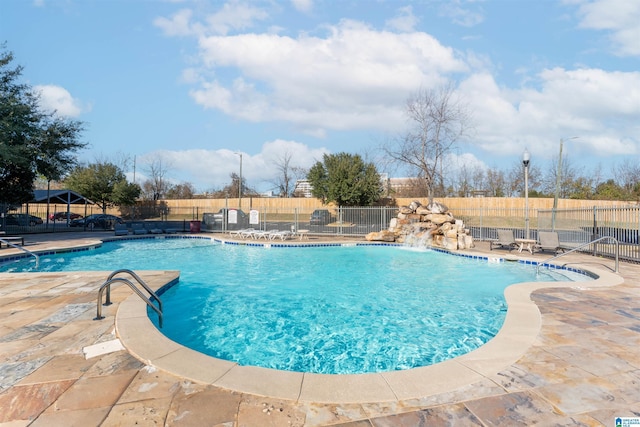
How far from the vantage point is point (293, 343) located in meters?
4.61

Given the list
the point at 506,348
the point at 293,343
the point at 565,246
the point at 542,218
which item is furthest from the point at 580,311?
the point at 542,218

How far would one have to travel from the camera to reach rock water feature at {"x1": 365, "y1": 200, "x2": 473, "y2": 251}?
43.4 feet

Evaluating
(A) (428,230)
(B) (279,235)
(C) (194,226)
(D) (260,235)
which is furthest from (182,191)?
(A) (428,230)

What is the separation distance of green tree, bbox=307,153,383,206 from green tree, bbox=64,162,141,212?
18.6 m

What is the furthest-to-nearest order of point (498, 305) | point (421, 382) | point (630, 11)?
point (630, 11) → point (498, 305) → point (421, 382)

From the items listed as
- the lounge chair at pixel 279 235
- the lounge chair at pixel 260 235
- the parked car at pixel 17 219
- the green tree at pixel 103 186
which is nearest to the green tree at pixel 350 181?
the lounge chair at pixel 279 235

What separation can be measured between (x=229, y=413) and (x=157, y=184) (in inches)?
1995

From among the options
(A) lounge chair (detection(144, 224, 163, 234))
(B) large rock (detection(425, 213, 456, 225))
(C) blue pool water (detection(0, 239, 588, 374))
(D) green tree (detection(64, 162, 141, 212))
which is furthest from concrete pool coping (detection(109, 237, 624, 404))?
(D) green tree (detection(64, 162, 141, 212))

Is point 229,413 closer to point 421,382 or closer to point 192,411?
point 192,411

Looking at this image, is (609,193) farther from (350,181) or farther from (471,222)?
(350,181)

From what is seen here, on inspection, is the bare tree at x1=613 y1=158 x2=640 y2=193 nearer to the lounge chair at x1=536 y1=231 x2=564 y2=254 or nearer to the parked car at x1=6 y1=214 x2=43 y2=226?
the lounge chair at x1=536 y1=231 x2=564 y2=254

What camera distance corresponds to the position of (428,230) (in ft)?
47.3

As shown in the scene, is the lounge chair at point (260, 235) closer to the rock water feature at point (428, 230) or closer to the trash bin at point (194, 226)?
the rock water feature at point (428, 230)

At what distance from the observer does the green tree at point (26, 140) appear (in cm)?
1423
